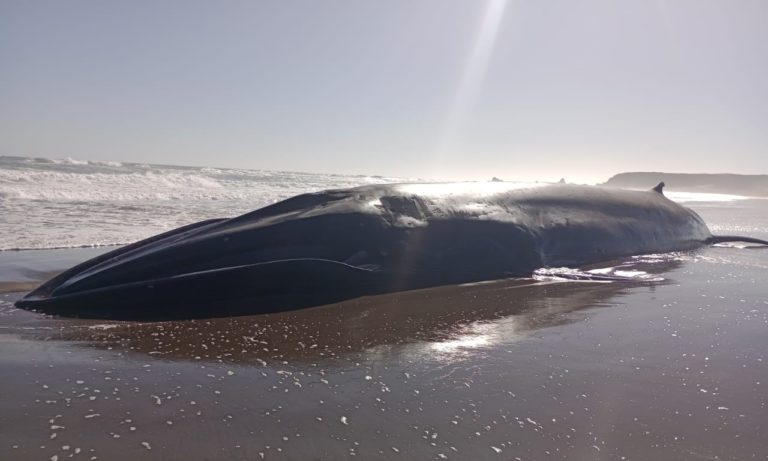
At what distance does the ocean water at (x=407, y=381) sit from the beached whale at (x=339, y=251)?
191 millimetres

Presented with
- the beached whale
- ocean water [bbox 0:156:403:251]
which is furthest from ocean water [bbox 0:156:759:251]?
the beached whale

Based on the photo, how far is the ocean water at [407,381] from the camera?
5.93 ft

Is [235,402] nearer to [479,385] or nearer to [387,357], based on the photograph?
[387,357]

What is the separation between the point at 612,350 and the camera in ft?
9.28

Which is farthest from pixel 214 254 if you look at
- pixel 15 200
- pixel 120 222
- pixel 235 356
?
pixel 15 200

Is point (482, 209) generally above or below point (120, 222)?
above

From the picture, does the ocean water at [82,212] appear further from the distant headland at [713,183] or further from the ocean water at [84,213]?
the distant headland at [713,183]

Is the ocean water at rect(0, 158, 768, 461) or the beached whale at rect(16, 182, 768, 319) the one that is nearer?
the ocean water at rect(0, 158, 768, 461)

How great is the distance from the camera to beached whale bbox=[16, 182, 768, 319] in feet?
11.0

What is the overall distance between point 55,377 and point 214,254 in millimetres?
1475

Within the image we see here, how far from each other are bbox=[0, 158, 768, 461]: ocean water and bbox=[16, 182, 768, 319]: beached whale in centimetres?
19

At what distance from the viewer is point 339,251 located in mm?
4035

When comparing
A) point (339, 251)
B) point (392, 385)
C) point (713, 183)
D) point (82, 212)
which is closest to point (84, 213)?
point (82, 212)

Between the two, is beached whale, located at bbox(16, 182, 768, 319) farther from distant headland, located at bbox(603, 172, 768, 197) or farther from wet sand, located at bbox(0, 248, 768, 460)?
distant headland, located at bbox(603, 172, 768, 197)
